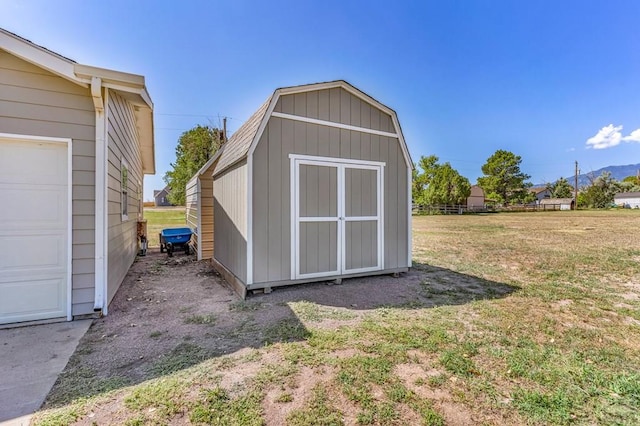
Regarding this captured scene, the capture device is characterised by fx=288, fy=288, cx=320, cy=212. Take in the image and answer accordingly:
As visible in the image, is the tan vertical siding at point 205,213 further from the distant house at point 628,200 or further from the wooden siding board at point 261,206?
the distant house at point 628,200

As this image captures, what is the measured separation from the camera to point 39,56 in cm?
310

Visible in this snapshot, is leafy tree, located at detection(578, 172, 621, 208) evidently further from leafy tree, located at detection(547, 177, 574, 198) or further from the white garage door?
the white garage door

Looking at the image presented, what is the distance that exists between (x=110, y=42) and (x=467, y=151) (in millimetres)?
54044

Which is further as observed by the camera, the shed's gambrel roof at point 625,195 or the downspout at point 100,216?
the shed's gambrel roof at point 625,195

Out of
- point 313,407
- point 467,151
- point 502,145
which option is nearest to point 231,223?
point 313,407

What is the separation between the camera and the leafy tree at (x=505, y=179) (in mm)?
38594

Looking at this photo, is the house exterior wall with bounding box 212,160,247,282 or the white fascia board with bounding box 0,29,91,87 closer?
the white fascia board with bounding box 0,29,91,87

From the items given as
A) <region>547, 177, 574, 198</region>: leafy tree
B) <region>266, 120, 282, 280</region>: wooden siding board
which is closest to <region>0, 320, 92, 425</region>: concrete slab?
<region>266, 120, 282, 280</region>: wooden siding board

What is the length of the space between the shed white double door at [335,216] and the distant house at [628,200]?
67.6 meters

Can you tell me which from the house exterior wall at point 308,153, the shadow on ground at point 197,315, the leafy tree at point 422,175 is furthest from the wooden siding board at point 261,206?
the leafy tree at point 422,175

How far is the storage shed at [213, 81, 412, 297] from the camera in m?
4.39

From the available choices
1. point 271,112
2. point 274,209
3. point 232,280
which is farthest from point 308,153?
point 232,280

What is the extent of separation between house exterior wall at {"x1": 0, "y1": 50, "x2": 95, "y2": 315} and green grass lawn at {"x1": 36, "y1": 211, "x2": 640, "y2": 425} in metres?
1.98

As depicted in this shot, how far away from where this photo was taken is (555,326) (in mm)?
3258
